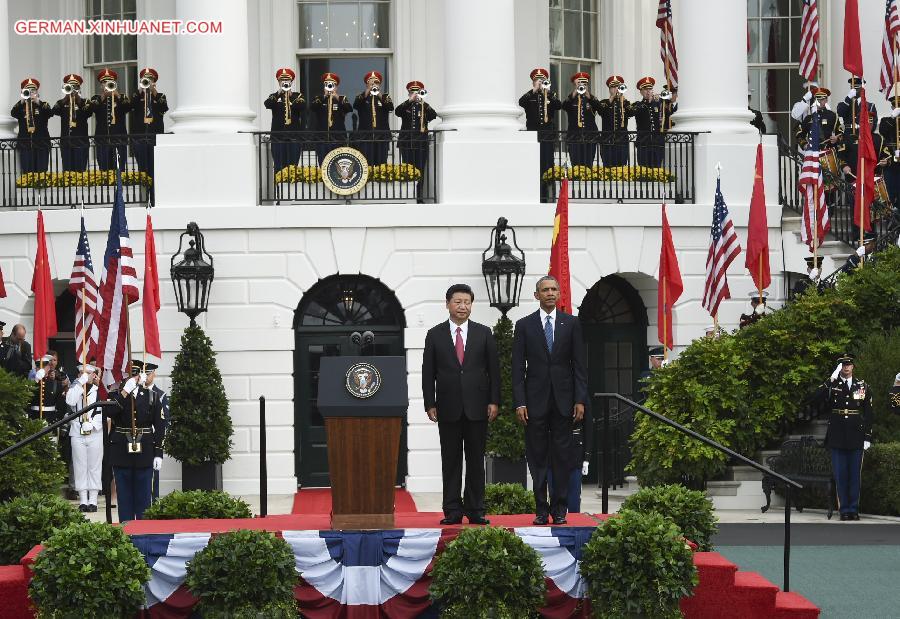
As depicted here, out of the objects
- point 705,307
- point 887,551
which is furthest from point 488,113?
point 887,551

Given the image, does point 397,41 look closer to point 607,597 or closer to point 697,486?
point 697,486

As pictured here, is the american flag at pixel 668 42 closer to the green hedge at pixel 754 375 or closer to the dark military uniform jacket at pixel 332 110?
the dark military uniform jacket at pixel 332 110

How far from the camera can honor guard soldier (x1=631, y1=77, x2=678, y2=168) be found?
31.2m

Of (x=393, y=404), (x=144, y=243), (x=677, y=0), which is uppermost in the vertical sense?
(x=677, y=0)

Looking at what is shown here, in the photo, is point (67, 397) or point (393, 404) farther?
point (67, 397)

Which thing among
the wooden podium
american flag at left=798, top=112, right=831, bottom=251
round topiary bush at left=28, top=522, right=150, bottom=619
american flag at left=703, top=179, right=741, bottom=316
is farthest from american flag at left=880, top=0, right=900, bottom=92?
round topiary bush at left=28, top=522, right=150, bottom=619

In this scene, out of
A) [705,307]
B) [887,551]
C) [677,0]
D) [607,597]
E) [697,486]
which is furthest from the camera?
[677,0]

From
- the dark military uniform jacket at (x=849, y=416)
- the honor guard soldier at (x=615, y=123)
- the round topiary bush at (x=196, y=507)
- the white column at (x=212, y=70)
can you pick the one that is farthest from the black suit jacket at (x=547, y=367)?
the honor guard soldier at (x=615, y=123)

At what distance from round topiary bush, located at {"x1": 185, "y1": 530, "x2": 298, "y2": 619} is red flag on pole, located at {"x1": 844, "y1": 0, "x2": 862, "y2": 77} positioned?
19977mm

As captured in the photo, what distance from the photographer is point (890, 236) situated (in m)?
29.5

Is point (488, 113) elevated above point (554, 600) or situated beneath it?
elevated above

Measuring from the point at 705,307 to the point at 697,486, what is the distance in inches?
147

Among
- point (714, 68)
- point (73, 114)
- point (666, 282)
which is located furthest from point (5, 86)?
point (714, 68)

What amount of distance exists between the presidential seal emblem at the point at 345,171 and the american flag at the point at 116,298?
20.8 ft
